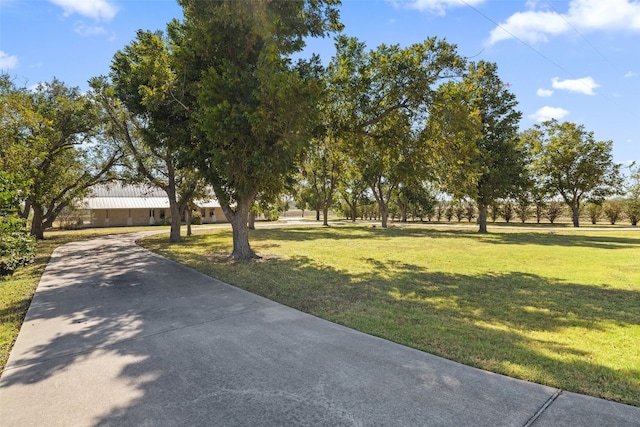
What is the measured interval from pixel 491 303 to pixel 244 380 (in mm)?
5206

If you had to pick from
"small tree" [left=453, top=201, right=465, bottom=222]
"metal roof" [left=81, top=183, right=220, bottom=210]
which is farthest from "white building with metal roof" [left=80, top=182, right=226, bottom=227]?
"small tree" [left=453, top=201, right=465, bottom=222]

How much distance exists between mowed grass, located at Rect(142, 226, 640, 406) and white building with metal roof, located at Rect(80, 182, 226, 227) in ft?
95.4

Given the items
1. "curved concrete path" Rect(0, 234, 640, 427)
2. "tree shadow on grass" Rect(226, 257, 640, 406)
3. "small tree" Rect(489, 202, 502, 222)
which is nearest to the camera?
"curved concrete path" Rect(0, 234, 640, 427)

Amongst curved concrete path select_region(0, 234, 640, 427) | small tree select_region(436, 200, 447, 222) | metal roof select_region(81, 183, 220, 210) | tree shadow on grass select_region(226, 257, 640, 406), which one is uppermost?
metal roof select_region(81, 183, 220, 210)

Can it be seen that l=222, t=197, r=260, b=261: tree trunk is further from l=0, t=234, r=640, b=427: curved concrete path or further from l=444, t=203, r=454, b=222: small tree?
l=444, t=203, r=454, b=222: small tree

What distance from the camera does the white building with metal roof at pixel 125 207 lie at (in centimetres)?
3725

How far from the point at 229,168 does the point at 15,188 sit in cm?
470

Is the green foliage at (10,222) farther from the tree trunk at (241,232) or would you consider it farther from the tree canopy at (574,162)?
the tree canopy at (574,162)

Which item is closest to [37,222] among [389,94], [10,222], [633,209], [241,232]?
[241,232]

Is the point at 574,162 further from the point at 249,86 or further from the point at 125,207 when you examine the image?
the point at 125,207

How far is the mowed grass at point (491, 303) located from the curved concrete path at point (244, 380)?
519 mm

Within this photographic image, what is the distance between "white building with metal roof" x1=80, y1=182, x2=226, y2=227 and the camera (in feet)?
122

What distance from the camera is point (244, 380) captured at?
3.43 m

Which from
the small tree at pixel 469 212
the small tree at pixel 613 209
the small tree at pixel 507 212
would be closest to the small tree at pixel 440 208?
the small tree at pixel 469 212
